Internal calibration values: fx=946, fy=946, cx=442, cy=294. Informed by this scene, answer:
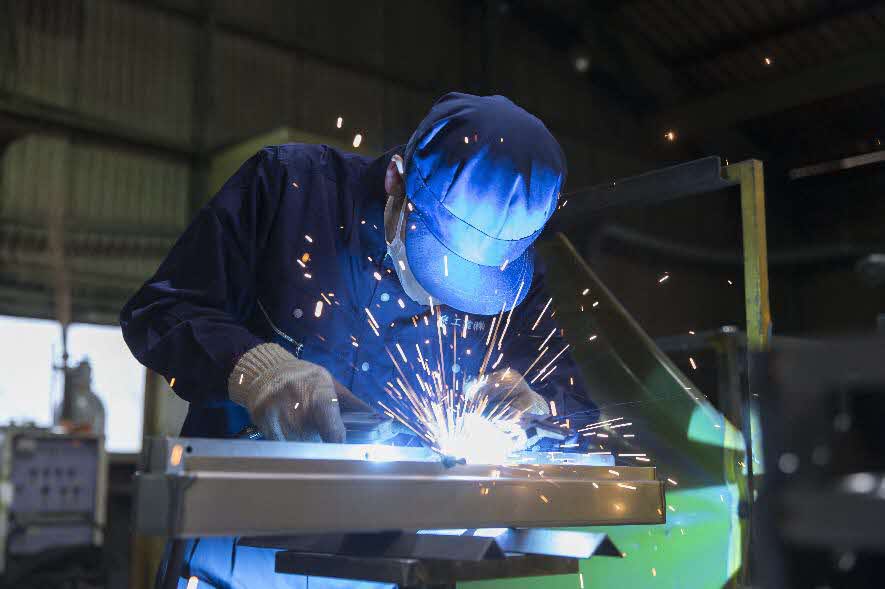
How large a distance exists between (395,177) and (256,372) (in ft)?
1.34

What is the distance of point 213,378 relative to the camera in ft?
4.40

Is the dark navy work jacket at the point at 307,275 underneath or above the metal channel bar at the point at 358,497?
above

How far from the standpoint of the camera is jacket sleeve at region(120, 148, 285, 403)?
1.35 m

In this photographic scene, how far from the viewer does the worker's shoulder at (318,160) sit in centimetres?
170

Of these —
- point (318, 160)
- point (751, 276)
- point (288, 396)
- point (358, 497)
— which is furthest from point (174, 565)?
point (751, 276)

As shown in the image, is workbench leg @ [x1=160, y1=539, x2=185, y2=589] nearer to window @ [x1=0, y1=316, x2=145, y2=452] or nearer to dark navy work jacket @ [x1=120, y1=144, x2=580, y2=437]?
dark navy work jacket @ [x1=120, y1=144, x2=580, y2=437]

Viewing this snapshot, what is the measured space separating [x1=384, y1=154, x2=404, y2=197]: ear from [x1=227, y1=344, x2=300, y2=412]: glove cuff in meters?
0.34

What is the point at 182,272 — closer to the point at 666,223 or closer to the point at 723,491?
the point at 723,491

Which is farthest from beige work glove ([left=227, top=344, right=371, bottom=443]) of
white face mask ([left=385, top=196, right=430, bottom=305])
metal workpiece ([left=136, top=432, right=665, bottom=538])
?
white face mask ([left=385, top=196, right=430, bottom=305])

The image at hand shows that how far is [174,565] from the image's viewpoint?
1.18 metres

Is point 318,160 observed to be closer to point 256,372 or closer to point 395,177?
point 395,177

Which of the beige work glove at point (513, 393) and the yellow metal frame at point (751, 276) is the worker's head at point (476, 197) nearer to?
the beige work glove at point (513, 393)

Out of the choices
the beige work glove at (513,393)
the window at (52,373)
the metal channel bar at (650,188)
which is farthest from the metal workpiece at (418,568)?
the window at (52,373)

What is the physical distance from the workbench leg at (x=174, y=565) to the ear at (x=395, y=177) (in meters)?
0.62
